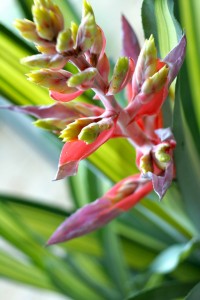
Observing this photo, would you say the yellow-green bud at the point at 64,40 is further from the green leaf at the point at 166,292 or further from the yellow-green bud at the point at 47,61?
the green leaf at the point at 166,292

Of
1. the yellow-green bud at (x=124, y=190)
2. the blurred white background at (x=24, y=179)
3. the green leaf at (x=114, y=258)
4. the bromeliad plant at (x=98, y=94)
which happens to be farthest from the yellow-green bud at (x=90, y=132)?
the blurred white background at (x=24, y=179)

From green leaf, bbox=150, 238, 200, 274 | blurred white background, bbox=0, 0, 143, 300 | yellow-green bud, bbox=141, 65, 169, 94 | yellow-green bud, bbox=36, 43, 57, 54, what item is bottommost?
blurred white background, bbox=0, 0, 143, 300

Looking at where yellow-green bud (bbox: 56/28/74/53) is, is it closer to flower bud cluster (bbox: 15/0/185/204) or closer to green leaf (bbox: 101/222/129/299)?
flower bud cluster (bbox: 15/0/185/204)

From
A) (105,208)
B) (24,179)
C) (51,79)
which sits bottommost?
(24,179)

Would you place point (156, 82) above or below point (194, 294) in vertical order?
above

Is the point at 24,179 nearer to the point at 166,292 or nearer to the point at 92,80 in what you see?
the point at 166,292

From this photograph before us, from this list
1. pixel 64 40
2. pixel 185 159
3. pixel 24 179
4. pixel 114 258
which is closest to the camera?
pixel 64 40

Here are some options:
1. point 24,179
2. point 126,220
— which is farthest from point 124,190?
point 24,179

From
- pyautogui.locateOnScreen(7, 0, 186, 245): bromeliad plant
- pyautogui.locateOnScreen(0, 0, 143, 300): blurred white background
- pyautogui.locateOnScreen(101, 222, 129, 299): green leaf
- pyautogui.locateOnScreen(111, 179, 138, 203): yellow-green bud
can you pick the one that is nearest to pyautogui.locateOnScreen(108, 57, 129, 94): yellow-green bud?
pyautogui.locateOnScreen(7, 0, 186, 245): bromeliad plant
